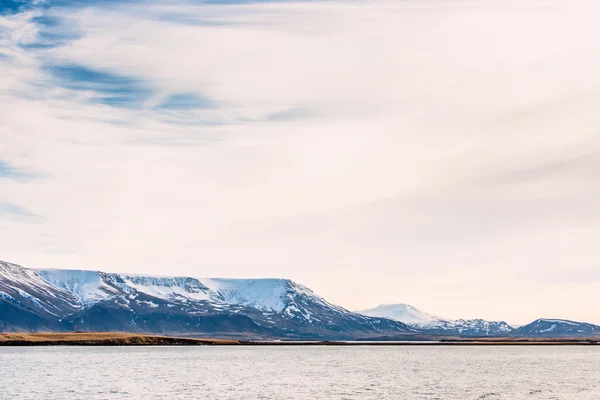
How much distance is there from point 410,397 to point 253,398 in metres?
19.3

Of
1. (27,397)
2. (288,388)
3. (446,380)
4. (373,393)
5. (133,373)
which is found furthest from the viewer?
(133,373)

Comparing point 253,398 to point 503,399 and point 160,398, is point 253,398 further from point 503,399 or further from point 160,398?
point 503,399

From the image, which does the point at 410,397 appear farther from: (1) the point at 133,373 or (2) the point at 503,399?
(1) the point at 133,373

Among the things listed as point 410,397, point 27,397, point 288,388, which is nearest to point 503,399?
point 410,397

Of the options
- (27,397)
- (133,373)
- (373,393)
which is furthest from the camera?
(133,373)

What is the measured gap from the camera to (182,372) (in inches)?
5600

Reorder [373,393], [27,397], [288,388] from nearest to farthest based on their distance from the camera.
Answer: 1. [27,397]
2. [373,393]
3. [288,388]

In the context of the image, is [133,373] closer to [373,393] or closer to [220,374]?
[220,374]

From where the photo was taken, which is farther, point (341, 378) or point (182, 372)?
point (182, 372)

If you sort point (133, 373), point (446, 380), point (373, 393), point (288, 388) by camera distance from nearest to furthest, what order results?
point (373, 393) < point (288, 388) < point (446, 380) < point (133, 373)

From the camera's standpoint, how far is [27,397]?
91438 millimetres

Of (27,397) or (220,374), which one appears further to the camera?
(220,374)

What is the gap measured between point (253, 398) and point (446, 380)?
43743 mm

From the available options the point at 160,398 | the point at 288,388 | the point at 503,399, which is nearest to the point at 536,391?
the point at 503,399
